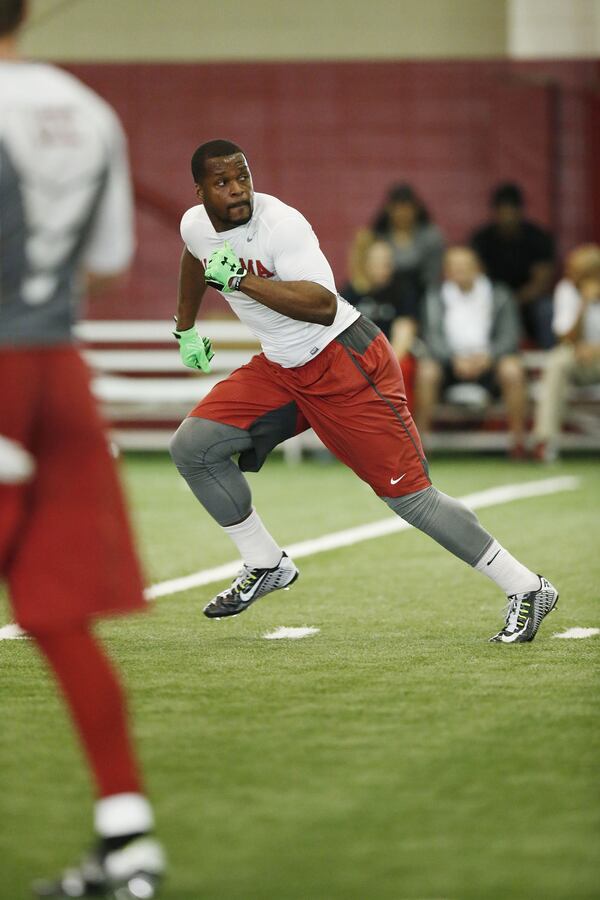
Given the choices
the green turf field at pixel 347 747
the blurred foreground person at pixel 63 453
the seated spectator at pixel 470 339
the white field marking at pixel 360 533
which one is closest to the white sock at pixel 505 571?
the green turf field at pixel 347 747

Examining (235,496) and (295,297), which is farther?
(235,496)

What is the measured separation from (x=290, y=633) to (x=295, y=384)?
0.87 m

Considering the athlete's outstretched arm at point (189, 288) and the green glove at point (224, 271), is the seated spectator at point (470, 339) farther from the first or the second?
the green glove at point (224, 271)

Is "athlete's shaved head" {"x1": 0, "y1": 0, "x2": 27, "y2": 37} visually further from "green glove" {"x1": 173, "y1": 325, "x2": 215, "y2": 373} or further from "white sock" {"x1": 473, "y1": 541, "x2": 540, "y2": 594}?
"white sock" {"x1": 473, "y1": 541, "x2": 540, "y2": 594}

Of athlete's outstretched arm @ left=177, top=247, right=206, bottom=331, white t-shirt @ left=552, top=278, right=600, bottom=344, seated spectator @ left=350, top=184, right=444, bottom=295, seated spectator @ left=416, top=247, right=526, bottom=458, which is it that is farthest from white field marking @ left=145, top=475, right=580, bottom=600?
seated spectator @ left=350, top=184, right=444, bottom=295

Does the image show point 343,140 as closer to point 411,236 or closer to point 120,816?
point 411,236

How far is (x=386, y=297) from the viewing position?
1188 centimetres

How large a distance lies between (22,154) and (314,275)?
233 centimetres

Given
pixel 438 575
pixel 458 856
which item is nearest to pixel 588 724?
pixel 458 856

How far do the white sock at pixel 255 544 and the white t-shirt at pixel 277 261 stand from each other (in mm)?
654

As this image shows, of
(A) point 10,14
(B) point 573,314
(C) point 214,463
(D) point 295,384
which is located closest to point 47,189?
(A) point 10,14

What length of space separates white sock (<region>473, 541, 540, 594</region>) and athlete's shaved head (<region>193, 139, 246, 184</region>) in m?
1.55

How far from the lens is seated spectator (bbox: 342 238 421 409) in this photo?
1172 cm

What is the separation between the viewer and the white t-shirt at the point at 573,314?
1198 centimetres
